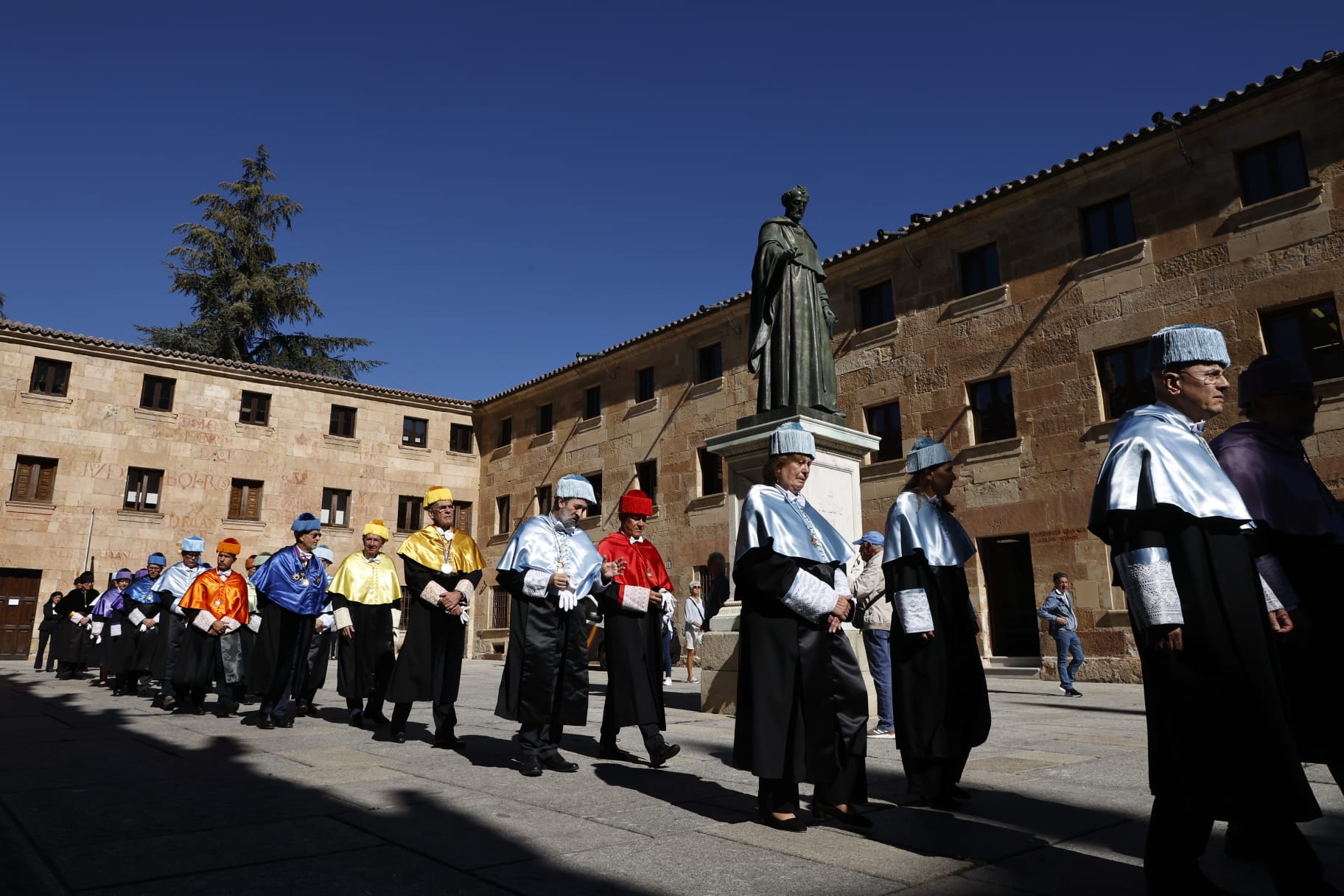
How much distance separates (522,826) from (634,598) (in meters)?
2.52

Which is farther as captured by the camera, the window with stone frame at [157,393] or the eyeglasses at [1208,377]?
the window with stone frame at [157,393]

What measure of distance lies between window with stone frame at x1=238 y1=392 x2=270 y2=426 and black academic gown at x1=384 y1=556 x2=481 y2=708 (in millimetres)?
24541

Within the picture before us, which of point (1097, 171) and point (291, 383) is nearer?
point (1097, 171)

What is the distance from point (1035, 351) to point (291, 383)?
920 inches

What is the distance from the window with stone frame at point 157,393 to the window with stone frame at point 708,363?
54.9 feet

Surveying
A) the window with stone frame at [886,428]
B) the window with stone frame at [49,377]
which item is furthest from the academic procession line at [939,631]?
the window with stone frame at [49,377]

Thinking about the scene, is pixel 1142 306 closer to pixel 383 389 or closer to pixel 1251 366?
pixel 1251 366

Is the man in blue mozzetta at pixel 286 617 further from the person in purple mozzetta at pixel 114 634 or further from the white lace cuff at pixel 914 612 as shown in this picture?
the white lace cuff at pixel 914 612

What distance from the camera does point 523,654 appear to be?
5.86 m

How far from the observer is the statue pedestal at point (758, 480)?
8.30 metres

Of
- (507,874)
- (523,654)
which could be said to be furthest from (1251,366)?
(523,654)

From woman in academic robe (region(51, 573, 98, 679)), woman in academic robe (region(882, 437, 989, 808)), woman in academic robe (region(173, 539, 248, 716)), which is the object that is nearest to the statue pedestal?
woman in academic robe (region(882, 437, 989, 808))

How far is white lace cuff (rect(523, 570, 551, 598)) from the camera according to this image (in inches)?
230

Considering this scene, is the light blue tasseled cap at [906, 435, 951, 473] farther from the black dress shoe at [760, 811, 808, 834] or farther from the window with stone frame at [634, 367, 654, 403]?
the window with stone frame at [634, 367, 654, 403]
